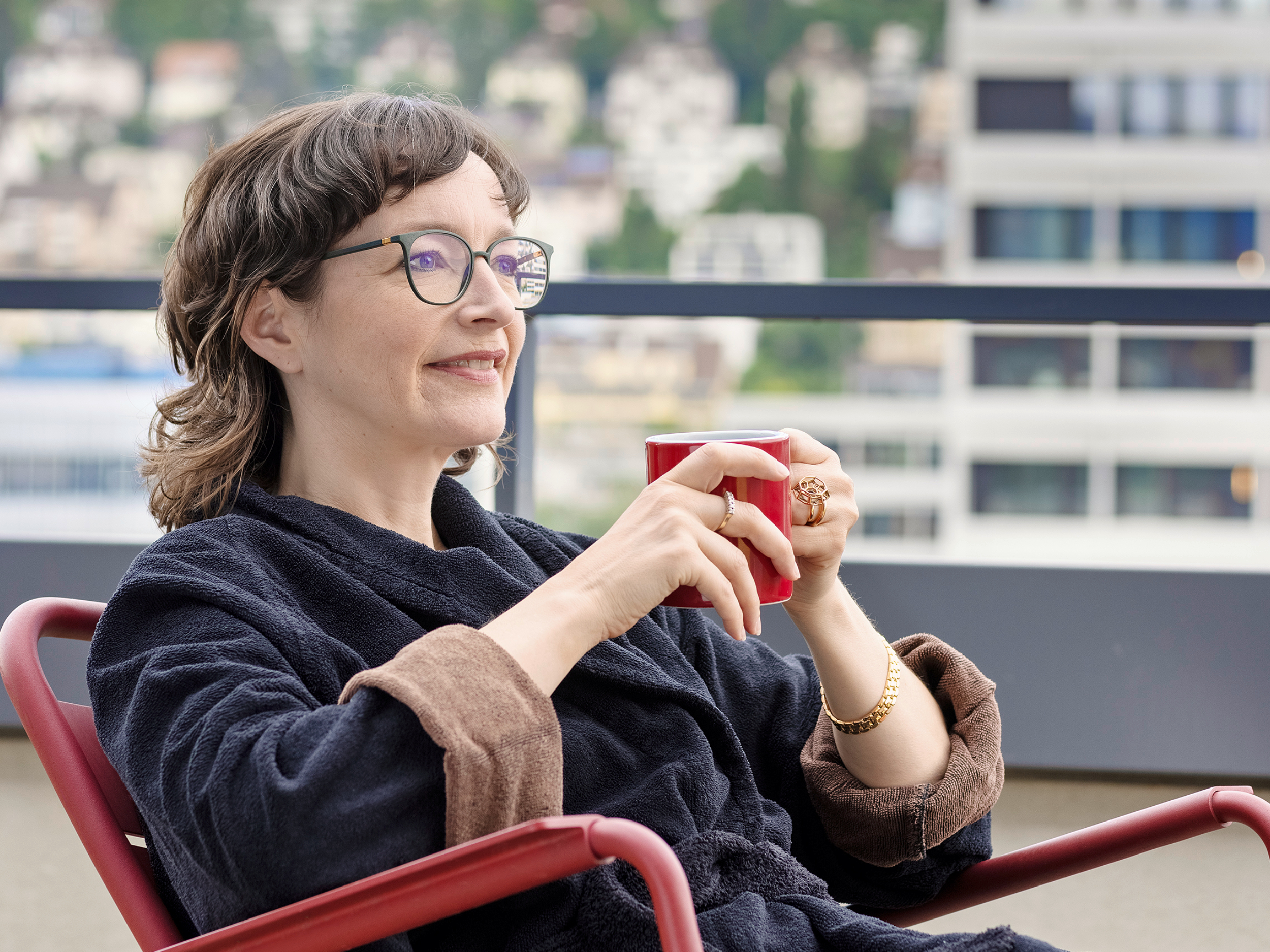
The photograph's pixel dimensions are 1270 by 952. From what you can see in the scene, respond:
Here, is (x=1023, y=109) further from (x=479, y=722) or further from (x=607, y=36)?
(x=479, y=722)

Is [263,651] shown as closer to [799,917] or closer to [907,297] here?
[799,917]

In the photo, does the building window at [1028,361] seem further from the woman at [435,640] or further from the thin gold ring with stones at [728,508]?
the thin gold ring with stones at [728,508]

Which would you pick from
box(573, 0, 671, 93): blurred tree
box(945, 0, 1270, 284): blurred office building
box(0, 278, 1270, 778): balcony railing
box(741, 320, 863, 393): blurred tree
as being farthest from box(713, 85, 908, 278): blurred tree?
box(0, 278, 1270, 778): balcony railing

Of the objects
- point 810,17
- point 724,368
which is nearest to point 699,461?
point 724,368

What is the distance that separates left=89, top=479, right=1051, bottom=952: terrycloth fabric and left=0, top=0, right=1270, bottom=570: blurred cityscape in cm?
3570

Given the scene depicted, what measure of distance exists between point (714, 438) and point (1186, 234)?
52.8 m

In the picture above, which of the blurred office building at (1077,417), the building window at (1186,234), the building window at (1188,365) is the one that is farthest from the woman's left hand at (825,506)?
the building window at (1186,234)

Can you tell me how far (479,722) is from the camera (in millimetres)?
836

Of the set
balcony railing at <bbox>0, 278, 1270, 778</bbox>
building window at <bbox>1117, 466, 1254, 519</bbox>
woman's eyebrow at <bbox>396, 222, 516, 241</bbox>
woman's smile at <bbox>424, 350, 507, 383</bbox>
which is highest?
woman's eyebrow at <bbox>396, 222, 516, 241</bbox>

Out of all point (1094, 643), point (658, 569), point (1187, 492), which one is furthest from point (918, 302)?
point (1187, 492)

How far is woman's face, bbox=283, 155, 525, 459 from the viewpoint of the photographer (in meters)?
1.13

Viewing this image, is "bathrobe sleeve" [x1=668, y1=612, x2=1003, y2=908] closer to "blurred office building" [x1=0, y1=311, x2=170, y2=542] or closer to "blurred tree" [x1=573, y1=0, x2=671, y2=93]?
"blurred office building" [x1=0, y1=311, x2=170, y2=542]

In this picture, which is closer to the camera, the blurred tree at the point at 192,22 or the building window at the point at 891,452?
the building window at the point at 891,452

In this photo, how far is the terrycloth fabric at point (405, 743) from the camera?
827 mm
